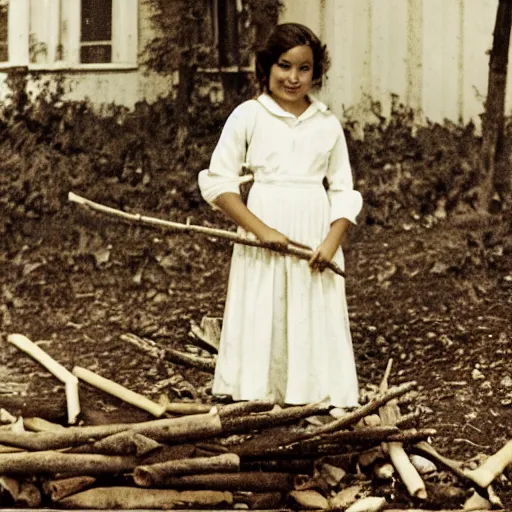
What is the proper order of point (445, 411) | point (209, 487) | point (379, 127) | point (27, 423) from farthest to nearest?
point (379, 127) → point (445, 411) → point (27, 423) → point (209, 487)

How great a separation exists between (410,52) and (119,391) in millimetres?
1450

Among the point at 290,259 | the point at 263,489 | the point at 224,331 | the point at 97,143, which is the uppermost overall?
the point at 97,143

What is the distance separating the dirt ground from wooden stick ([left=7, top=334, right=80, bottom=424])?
3cm

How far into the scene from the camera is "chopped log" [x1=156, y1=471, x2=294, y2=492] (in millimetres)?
2893

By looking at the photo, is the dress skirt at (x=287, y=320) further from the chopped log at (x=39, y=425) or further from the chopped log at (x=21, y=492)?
the chopped log at (x=21, y=492)

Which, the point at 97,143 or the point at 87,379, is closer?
the point at 87,379

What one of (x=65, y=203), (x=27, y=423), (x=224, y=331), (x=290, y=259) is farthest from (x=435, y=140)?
(x=27, y=423)

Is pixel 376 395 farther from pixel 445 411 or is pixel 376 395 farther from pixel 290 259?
pixel 290 259

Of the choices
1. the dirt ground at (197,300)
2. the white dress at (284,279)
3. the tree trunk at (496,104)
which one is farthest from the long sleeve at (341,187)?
the tree trunk at (496,104)

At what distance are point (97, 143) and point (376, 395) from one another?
4.12 ft

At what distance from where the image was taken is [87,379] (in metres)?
3.39

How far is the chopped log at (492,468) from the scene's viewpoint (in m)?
3.02

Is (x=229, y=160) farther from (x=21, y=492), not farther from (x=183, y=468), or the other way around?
(x=21, y=492)

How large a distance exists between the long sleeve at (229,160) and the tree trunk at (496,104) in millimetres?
848
